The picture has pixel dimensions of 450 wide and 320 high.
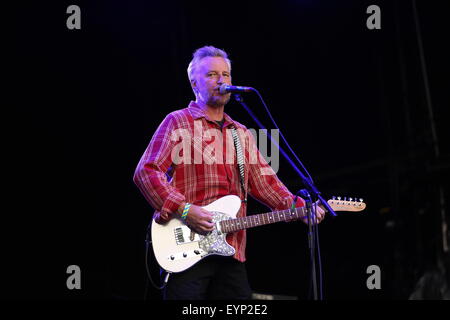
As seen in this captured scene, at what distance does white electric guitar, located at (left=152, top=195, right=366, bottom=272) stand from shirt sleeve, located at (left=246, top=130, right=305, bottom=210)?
0.87ft

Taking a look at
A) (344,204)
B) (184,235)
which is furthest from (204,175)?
(344,204)

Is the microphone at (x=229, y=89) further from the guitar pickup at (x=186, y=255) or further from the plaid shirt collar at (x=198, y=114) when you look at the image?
the guitar pickup at (x=186, y=255)

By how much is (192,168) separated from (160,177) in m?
0.23

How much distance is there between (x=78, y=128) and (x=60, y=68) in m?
0.62

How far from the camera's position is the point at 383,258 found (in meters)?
5.73

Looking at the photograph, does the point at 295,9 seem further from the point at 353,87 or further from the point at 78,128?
the point at 78,128

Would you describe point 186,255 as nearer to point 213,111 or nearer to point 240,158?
point 240,158

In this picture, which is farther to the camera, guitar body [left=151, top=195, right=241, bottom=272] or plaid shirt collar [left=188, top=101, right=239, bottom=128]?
plaid shirt collar [left=188, top=101, right=239, bottom=128]

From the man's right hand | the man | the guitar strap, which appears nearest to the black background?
the man

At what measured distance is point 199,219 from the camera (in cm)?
293

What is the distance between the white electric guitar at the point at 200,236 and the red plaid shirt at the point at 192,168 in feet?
0.22

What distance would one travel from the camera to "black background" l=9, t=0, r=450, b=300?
4977 mm

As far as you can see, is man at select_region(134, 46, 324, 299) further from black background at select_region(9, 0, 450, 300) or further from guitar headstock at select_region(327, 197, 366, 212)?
black background at select_region(9, 0, 450, 300)
